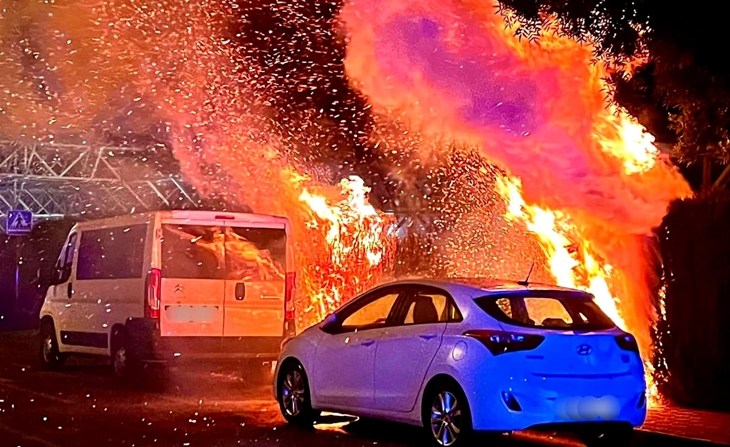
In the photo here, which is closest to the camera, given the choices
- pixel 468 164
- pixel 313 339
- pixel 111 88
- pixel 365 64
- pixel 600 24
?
pixel 313 339

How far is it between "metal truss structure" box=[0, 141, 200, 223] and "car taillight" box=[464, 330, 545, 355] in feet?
70.4

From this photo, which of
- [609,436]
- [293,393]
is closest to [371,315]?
[293,393]

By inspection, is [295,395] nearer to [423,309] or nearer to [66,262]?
[423,309]

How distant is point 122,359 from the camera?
1427 centimetres

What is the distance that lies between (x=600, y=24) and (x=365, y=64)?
4423 millimetres

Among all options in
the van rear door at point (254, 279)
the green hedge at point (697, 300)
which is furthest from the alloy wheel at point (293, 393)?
the green hedge at point (697, 300)

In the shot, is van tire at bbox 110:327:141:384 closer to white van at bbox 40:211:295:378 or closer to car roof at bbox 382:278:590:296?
white van at bbox 40:211:295:378

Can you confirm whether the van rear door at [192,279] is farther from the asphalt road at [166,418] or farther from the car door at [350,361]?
the car door at [350,361]

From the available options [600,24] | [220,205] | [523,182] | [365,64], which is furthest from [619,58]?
[220,205]

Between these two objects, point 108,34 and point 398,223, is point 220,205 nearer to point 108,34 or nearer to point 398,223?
point 398,223

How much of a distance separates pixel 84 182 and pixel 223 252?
62.1 ft

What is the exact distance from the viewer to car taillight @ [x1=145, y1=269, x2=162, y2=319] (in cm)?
1357

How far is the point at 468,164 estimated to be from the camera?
17.0 m

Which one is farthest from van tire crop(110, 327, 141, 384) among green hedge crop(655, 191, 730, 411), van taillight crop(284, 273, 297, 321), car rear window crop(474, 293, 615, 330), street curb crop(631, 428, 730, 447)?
street curb crop(631, 428, 730, 447)
